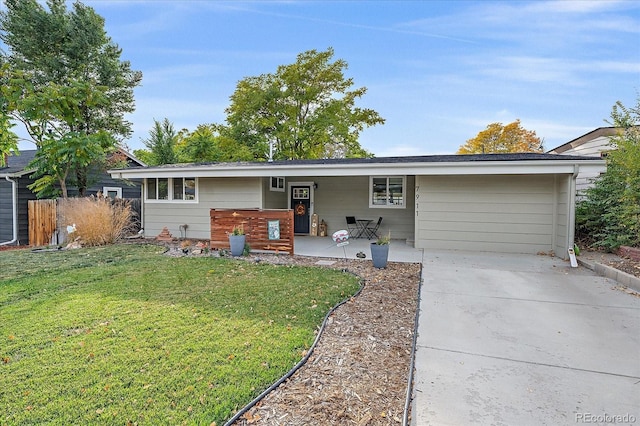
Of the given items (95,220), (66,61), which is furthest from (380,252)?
(66,61)

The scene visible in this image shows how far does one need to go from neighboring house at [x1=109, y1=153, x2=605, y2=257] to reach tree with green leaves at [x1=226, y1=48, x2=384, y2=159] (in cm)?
984

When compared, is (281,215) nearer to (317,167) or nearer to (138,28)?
(317,167)

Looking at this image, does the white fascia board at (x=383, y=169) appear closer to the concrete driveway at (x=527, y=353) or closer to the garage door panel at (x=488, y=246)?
the garage door panel at (x=488, y=246)

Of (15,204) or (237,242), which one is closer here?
(237,242)

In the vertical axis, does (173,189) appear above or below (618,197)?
above

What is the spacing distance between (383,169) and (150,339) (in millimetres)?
6119

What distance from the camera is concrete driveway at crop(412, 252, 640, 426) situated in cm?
206

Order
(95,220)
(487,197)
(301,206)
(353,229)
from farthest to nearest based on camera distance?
(301,206)
(353,229)
(95,220)
(487,197)

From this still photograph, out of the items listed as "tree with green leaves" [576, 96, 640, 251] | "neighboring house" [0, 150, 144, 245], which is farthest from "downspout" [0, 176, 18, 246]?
"tree with green leaves" [576, 96, 640, 251]

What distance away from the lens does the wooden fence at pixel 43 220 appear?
1012 cm

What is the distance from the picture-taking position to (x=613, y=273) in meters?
5.35

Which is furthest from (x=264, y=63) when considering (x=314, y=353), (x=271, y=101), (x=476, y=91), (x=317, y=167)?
(x=314, y=353)

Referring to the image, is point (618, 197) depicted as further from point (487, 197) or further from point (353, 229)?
point (353, 229)

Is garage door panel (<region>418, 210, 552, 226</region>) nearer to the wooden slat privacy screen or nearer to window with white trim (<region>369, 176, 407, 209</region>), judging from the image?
window with white trim (<region>369, 176, 407, 209</region>)
